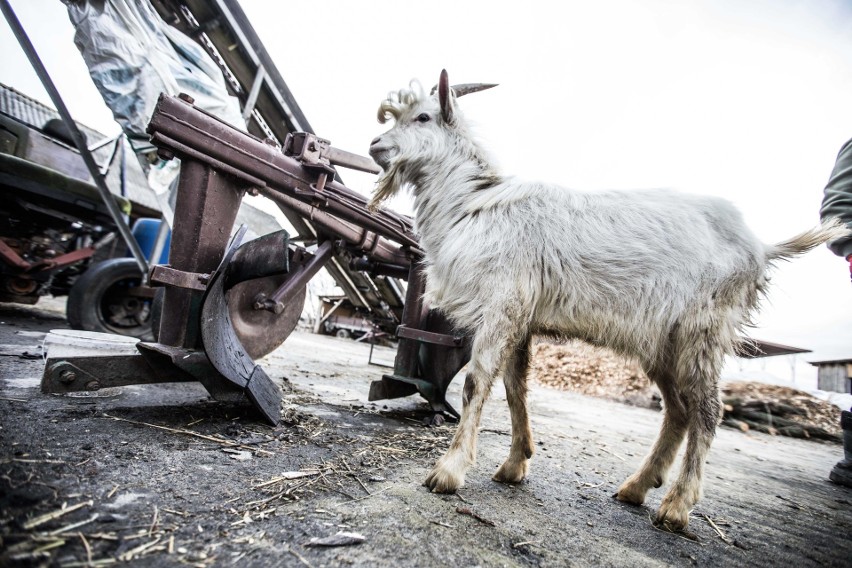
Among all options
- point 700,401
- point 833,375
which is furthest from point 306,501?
point 833,375

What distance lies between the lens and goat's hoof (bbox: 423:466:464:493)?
1.68 metres

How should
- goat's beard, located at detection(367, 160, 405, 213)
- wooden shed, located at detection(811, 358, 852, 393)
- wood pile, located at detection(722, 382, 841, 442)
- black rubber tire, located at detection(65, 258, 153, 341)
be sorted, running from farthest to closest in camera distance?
wooden shed, located at detection(811, 358, 852, 393) → wood pile, located at detection(722, 382, 841, 442) → black rubber tire, located at detection(65, 258, 153, 341) → goat's beard, located at detection(367, 160, 405, 213)

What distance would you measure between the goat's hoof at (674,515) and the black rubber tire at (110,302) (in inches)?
202

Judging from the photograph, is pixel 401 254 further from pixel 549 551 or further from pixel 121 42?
pixel 121 42

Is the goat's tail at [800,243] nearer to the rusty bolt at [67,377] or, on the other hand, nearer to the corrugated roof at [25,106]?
the rusty bolt at [67,377]

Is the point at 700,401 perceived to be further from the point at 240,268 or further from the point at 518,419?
the point at 240,268

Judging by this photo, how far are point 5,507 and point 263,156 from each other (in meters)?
2.09

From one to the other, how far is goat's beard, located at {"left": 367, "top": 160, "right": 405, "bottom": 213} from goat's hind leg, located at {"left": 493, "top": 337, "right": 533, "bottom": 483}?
1391 millimetres

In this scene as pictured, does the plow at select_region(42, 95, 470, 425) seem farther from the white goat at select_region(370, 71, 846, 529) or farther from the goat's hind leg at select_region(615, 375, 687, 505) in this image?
the goat's hind leg at select_region(615, 375, 687, 505)

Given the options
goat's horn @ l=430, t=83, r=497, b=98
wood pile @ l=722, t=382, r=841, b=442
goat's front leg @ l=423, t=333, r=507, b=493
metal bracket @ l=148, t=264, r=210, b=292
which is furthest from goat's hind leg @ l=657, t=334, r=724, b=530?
wood pile @ l=722, t=382, r=841, b=442

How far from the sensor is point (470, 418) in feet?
6.10

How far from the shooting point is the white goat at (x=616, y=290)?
1935 mm

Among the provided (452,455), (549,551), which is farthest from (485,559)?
(452,455)

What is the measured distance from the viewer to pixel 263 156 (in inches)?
97.0
